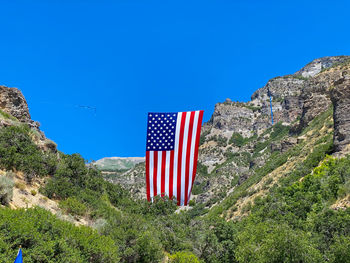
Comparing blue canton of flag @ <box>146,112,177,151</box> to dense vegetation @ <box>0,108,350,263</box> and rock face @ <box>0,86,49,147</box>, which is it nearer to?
dense vegetation @ <box>0,108,350,263</box>

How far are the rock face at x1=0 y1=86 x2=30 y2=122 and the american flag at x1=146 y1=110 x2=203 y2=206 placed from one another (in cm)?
1287

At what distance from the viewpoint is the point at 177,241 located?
13391 mm

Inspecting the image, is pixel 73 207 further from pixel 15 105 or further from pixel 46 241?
pixel 15 105

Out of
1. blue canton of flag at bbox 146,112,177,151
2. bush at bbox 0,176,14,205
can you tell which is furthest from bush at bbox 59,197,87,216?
blue canton of flag at bbox 146,112,177,151

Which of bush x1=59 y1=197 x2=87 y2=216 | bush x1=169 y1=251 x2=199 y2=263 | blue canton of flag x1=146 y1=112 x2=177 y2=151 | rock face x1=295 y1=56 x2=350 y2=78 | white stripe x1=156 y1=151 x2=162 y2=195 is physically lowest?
bush x1=169 y1=251 x2=199 y2=263

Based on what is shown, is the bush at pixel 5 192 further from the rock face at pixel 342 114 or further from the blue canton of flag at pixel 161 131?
the rock face at pixel 342 114

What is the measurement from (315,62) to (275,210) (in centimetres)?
17176

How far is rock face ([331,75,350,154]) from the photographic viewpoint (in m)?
23.7

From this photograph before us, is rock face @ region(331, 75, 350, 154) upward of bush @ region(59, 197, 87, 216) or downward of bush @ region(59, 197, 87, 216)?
upward

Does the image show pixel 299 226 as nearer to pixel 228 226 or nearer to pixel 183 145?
pixel 228 226

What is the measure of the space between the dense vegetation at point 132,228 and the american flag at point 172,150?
213 centimetres

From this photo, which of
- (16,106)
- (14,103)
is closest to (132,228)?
(16,106)

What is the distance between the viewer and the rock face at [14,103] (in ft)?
64.6

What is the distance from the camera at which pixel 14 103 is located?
66.6 feet
